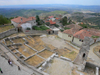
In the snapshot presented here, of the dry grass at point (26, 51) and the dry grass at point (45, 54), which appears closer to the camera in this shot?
the dry grass at point (45, 54)

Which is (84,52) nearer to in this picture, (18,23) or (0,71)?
(0,71)

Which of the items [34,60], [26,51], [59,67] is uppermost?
[59,67]

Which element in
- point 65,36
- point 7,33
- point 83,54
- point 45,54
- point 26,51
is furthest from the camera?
point 65,36

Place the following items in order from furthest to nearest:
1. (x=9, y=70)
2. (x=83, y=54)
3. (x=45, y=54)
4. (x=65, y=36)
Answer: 1. (x=65, y=36)
2. (x=45, y=54)
3. (x=83, y=54)
4. (x=9, y=70)

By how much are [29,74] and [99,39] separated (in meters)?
26.2

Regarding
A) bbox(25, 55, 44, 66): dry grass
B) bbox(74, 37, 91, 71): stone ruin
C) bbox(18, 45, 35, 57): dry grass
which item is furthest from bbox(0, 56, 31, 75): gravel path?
bbox(74, 37, 91, 71): stone ruin

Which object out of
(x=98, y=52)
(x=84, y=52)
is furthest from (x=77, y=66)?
(x=98, y=52)

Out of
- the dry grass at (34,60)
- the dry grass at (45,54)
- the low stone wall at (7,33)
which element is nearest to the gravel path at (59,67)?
the dry grass at (34,60)

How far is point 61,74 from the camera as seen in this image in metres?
11.5

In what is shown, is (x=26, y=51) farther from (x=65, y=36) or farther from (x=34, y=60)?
(x=65, y=36)

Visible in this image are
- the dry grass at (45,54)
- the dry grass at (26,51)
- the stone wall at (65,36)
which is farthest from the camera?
the stone wall at (65,36)

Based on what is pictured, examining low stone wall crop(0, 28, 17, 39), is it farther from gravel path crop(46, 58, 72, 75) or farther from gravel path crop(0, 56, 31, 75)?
gravel path crop(46, 58, 72, 75)

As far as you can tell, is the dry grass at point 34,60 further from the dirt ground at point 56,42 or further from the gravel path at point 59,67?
the dirt ground at point 56,42

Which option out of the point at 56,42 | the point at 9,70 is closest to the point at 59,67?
the point at 9,70
